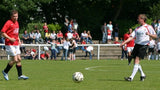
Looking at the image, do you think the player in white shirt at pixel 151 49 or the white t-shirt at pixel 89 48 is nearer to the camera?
the player in white shirt at pixel 151 49

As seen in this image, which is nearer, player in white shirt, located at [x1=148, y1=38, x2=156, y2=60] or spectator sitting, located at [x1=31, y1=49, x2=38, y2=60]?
spectator sitting, located at [x1=31, y1=49, x2=38, y2=60]

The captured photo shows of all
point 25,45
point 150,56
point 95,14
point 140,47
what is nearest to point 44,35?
point 25,45

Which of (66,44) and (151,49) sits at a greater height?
(66,44)

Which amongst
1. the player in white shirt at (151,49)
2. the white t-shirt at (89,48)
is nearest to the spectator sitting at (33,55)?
the white t-shirt at (89,48)

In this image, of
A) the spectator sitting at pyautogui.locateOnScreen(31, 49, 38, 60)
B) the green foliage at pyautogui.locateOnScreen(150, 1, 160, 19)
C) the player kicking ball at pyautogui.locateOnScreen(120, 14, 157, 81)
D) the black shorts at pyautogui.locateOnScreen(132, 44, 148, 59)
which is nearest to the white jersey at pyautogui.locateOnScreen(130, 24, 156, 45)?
the player kicking ball at pyautogui.locateOnScreen(120, 14, 157, 81)

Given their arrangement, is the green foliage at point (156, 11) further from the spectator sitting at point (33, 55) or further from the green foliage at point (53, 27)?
the spectator sitting at point (33, 55)

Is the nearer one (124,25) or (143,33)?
(143,33)

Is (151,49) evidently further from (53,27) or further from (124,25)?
(124,25)

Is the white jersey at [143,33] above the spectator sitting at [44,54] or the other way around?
above

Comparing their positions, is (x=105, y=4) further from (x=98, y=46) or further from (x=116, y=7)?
(x=98, y=46)

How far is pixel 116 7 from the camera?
50438 mm

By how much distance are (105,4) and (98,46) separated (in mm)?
15747

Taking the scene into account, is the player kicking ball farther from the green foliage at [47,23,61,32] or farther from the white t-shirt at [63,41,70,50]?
the green foliage at [47,23,61,32]

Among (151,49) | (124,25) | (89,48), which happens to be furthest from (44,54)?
(124,25)
